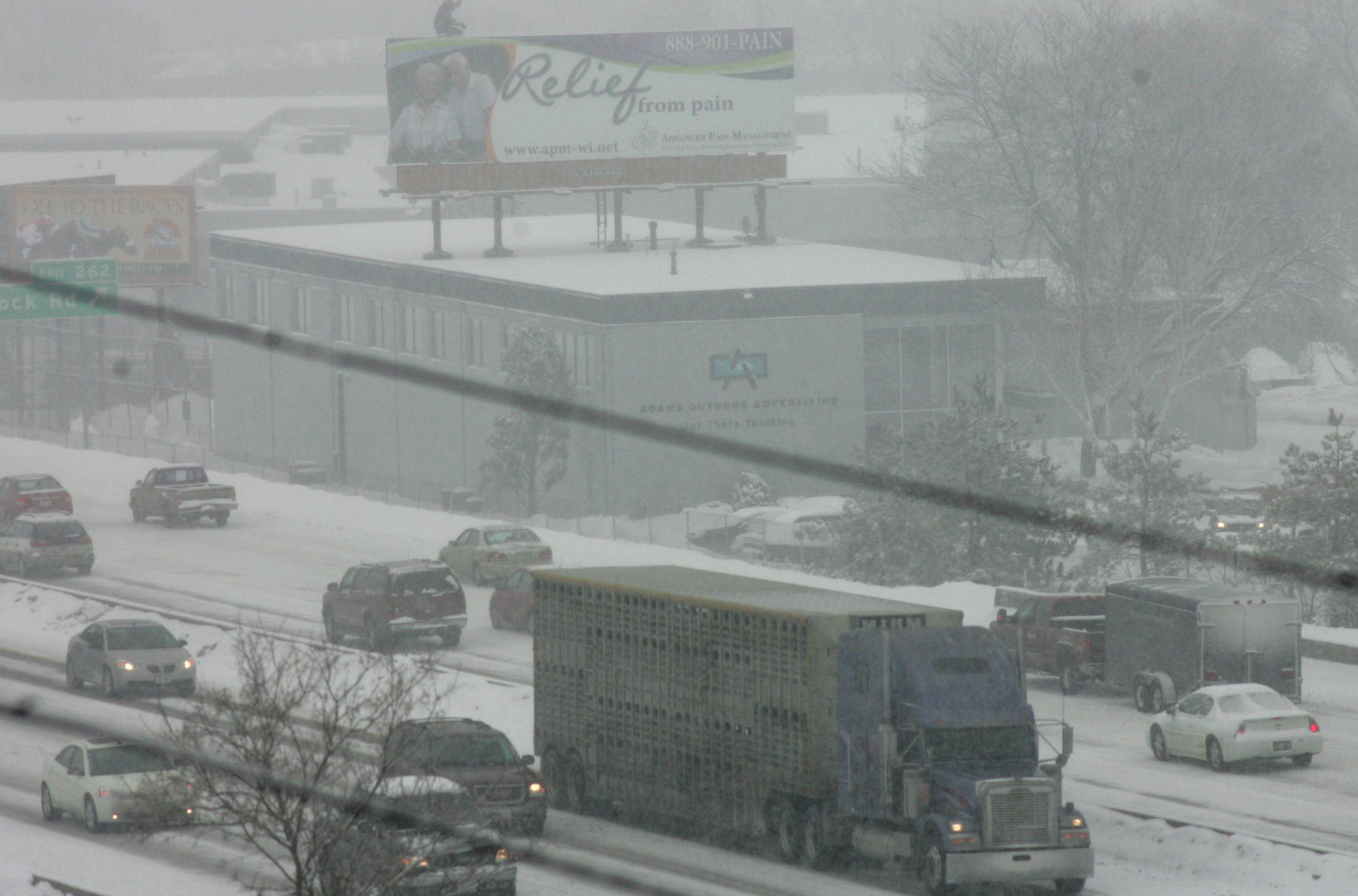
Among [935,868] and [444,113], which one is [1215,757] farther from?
[444,113]

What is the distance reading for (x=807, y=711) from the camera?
2164cm

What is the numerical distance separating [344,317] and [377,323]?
2415mm

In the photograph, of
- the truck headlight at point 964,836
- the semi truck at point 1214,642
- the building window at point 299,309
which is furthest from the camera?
the building window at point 299,309

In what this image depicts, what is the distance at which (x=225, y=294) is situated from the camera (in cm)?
8331

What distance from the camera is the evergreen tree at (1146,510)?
46500 millimetres

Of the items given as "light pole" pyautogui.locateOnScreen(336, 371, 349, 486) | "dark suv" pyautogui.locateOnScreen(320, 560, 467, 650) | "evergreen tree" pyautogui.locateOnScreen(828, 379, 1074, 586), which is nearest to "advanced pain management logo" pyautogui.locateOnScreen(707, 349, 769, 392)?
"evergreen tree" pyautogui.locateOnScreen(828, 379, 1074, 586)

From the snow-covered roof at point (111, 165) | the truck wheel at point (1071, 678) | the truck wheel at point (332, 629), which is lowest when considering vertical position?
the truck wheel at point (1071, 678)

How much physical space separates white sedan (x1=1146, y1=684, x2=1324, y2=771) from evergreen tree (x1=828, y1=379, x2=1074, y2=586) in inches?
705

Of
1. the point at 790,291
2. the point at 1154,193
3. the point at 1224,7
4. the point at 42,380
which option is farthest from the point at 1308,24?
the point at 42,380

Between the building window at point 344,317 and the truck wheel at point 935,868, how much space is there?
55.8 meters

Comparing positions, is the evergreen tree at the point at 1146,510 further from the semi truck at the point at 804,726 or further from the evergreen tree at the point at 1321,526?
the semi truck at the point at 804,726

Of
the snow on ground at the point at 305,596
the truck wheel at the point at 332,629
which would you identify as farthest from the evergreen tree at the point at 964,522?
the truck wheel at the point at 332,629

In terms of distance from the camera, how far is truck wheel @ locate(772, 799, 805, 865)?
72.4 feet

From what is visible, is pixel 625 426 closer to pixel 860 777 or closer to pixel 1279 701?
pixel 1279 701
